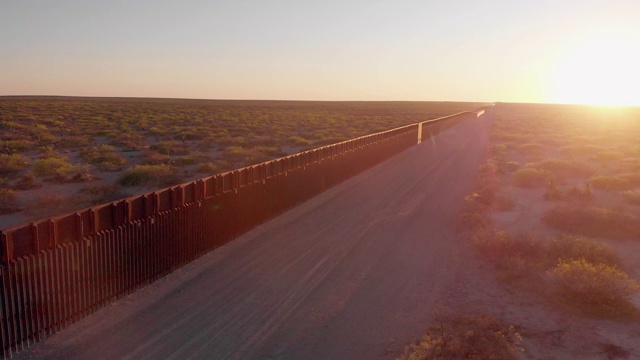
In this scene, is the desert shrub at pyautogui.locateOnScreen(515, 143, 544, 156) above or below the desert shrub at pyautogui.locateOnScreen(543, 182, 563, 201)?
below

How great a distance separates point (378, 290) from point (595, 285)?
3.47m

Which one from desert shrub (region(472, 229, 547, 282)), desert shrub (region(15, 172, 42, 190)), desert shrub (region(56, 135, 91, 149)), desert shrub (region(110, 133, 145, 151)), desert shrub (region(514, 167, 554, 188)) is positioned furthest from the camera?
desert shrub (region(56, 135, 91, 149))

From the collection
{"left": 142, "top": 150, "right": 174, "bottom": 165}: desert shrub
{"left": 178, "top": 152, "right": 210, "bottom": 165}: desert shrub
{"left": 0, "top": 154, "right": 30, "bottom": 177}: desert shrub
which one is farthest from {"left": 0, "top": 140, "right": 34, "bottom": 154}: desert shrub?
{"left": 178, "top": 152, "right": 210, "bottom": 165}: desert shrub

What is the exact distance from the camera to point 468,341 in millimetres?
7078

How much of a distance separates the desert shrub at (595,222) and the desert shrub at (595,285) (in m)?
4.45

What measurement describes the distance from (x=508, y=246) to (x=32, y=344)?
8.89 m

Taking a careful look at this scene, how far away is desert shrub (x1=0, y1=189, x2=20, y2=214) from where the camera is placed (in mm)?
15737

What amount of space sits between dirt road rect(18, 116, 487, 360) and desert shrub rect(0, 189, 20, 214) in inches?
303

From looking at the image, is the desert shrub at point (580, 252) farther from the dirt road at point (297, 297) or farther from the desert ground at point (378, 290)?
the dirt road at point (297, 297)

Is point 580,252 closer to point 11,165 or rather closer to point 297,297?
point 297,297

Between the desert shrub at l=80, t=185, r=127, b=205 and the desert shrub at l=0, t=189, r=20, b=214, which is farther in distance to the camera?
the desert shrub at l=80, t=185, r=127, b=205

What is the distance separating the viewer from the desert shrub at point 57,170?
69.0ft

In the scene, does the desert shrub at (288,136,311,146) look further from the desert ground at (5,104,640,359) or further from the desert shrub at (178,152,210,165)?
the desert ground at (5,104,640,359)

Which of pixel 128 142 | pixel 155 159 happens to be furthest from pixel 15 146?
pixel 155 159
